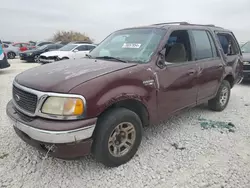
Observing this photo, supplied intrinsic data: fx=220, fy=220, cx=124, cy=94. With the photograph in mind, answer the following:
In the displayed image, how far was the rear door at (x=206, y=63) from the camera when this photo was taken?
3.88 m

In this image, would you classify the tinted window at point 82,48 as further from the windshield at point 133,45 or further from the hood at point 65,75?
the hood at point 65,75

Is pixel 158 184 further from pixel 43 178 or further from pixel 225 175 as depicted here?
pixel 43 178

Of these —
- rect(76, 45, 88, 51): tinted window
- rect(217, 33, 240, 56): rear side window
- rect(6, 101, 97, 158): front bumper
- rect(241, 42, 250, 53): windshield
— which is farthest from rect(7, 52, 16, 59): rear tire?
rect(6, 101, 97, 158): front bumper

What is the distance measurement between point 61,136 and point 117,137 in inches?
30.4

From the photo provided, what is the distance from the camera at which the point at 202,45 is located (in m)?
4.04

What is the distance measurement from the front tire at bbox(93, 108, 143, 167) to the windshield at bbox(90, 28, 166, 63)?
34.5 inches

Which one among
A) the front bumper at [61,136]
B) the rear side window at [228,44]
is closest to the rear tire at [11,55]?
the rear side window at [228,44]

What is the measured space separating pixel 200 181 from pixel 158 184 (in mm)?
491

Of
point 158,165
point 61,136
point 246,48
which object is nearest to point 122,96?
point 61,136

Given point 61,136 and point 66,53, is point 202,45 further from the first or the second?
point 66,53

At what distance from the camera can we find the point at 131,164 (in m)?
2.85

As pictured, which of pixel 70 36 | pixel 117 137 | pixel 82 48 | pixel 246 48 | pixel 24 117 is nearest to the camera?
pixel 24 117

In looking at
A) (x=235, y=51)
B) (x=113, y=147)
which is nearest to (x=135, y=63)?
(x=113, y=147)

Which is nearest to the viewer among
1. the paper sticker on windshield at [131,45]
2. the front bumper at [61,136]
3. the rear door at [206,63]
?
the front bumper at [61,136]
